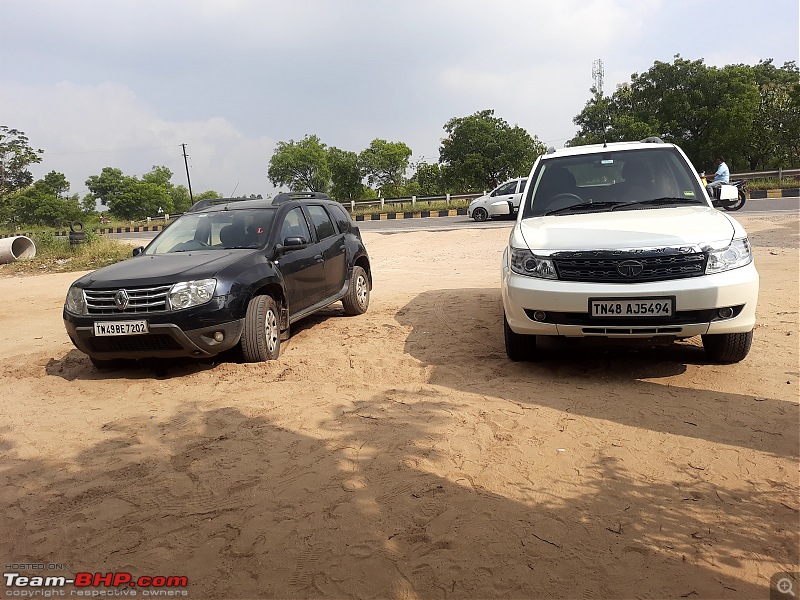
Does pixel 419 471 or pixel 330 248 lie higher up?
pixel 330 248

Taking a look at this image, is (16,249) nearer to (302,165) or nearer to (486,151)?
(486,151)

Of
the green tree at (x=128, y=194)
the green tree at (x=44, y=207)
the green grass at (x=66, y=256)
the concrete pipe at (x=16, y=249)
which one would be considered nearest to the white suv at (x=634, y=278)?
A: the green grass at (x=66, y=256)

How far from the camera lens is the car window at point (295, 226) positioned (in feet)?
20.5

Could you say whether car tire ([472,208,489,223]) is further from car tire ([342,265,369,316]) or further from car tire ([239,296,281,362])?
Answer: car tire ([239,296,281,362])

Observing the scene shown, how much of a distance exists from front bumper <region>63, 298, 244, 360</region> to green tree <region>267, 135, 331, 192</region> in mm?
63820

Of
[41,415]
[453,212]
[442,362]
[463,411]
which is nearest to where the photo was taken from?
[463,411]

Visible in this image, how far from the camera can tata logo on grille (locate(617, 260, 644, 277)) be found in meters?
4.09

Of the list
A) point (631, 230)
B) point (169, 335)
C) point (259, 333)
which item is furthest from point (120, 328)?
point (631, 230)

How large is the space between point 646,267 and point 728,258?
577mm

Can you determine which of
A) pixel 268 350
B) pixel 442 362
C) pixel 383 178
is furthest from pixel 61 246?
pixel 383 178

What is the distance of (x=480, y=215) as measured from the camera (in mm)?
21969

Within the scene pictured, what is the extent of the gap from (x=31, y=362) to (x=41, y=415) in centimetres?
193

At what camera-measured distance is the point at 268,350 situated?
17.7 feet

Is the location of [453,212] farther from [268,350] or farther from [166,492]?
[166,492]
